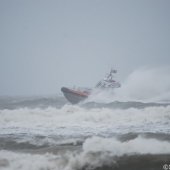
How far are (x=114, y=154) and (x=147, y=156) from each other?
0.99 m

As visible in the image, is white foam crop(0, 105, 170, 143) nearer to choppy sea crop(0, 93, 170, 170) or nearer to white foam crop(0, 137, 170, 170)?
choppy sea crop(0, 93, 170, 170)

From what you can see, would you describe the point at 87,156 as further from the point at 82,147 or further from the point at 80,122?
the point at 80,122

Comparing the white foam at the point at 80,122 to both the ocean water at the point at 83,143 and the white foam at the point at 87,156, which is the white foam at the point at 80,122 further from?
the white foam at the point at 87,156

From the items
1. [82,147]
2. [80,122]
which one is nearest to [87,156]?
[82,147]

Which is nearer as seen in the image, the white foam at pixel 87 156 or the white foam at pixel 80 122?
the white foam at pixel 87 156

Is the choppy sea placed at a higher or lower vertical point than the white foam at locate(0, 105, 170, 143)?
lower

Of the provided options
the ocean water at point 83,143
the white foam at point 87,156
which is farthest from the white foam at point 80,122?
the white foam at point 87,156

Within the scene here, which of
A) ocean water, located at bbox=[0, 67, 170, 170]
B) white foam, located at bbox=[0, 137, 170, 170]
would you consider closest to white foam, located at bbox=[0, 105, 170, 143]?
ocean water, located at bbox=[0, 67, 170, 170]

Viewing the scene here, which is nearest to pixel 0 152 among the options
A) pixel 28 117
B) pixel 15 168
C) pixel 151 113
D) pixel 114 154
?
pixel 15 168

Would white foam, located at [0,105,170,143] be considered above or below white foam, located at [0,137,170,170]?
above

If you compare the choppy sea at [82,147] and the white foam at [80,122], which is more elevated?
the white foam at [80,122]

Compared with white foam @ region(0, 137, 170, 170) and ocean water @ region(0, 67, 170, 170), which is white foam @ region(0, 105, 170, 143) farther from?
white foam @ region(0, 137, 170, 170)

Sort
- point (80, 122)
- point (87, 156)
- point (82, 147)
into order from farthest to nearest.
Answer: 1. point (80, 122)
2. point (82, 147)
3. point (87, 156)

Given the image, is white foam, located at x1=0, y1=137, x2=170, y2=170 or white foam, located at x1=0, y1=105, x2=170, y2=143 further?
white foam, located at x1=0, y1=105, x2=170, y2=143
